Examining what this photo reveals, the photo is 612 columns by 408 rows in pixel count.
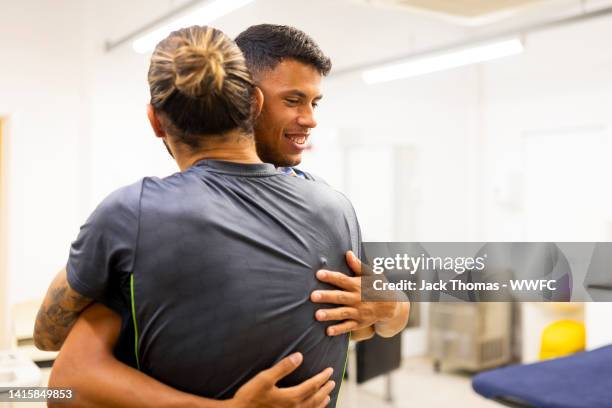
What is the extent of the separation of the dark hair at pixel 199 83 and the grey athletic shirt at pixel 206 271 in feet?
0.24

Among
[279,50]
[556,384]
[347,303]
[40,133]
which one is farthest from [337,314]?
[40,133]

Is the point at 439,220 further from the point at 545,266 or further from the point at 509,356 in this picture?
the point at 545,266

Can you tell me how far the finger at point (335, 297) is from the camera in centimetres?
110

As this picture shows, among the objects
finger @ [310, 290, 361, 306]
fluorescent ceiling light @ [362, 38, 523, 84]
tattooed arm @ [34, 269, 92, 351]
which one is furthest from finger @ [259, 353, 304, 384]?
fluorescent ceiling light @ [362, 38, 523, 84]

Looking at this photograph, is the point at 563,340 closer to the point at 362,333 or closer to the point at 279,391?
the point at 362,333

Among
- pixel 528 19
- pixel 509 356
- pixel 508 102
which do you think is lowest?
pixel 509 356

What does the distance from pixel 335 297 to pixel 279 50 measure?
21.9 inches

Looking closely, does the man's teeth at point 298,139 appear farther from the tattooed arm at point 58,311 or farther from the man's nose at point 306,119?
the tattooed arm at point 58,311

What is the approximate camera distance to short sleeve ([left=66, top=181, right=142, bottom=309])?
96 cm

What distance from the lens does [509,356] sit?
6062mm

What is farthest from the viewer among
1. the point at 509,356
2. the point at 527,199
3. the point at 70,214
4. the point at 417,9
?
the point at 527,199

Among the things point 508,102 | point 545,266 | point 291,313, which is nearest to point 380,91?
point 508,102

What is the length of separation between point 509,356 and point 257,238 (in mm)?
5654

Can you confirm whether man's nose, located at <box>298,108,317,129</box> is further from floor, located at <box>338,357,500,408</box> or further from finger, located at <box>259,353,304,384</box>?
floor, located at <box>338,357,500,408</box>
